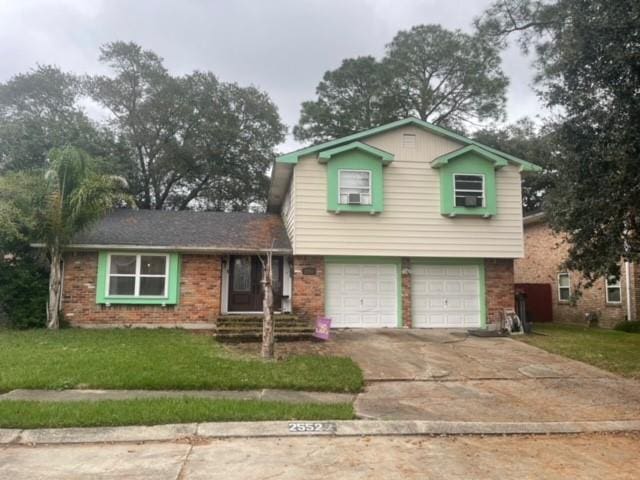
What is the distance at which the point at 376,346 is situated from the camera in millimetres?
10828

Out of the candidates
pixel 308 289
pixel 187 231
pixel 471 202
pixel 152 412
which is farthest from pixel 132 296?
pixel 471 202

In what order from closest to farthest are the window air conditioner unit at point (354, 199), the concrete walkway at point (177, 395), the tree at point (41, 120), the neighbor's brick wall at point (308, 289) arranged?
the concrete walkway at point (177, 395)
the neighbor's brick wall at point (308, 289)
the window air conditioner unit at point (354, 199)
the tree at point (41, 120)

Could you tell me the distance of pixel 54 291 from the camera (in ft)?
41.8

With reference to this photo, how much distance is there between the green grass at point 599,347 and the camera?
929 cm

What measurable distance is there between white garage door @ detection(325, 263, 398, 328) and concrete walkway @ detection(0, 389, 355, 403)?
679cm

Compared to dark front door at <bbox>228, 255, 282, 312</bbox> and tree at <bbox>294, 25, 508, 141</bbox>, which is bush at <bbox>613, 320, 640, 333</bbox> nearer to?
dark front door at <bbox>228, 255, 282, 312</bbox>

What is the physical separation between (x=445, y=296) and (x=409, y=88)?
22.1 m

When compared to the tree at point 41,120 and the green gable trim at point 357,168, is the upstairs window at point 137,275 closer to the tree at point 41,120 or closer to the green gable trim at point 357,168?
the green gable trim at point 357,168

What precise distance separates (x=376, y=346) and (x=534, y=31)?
828 cm

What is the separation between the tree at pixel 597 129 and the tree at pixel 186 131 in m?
23.2

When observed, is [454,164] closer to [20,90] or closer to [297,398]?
[297,398]

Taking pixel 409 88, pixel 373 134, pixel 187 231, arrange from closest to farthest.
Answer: pixel 373 134 < pixel 187 231 < pixel 409 88

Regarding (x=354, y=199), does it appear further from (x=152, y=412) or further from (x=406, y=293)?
(x=152, y=412)

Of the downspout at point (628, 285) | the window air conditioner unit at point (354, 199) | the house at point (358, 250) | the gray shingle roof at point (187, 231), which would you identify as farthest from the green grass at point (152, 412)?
the downspout at point (628, 285)
